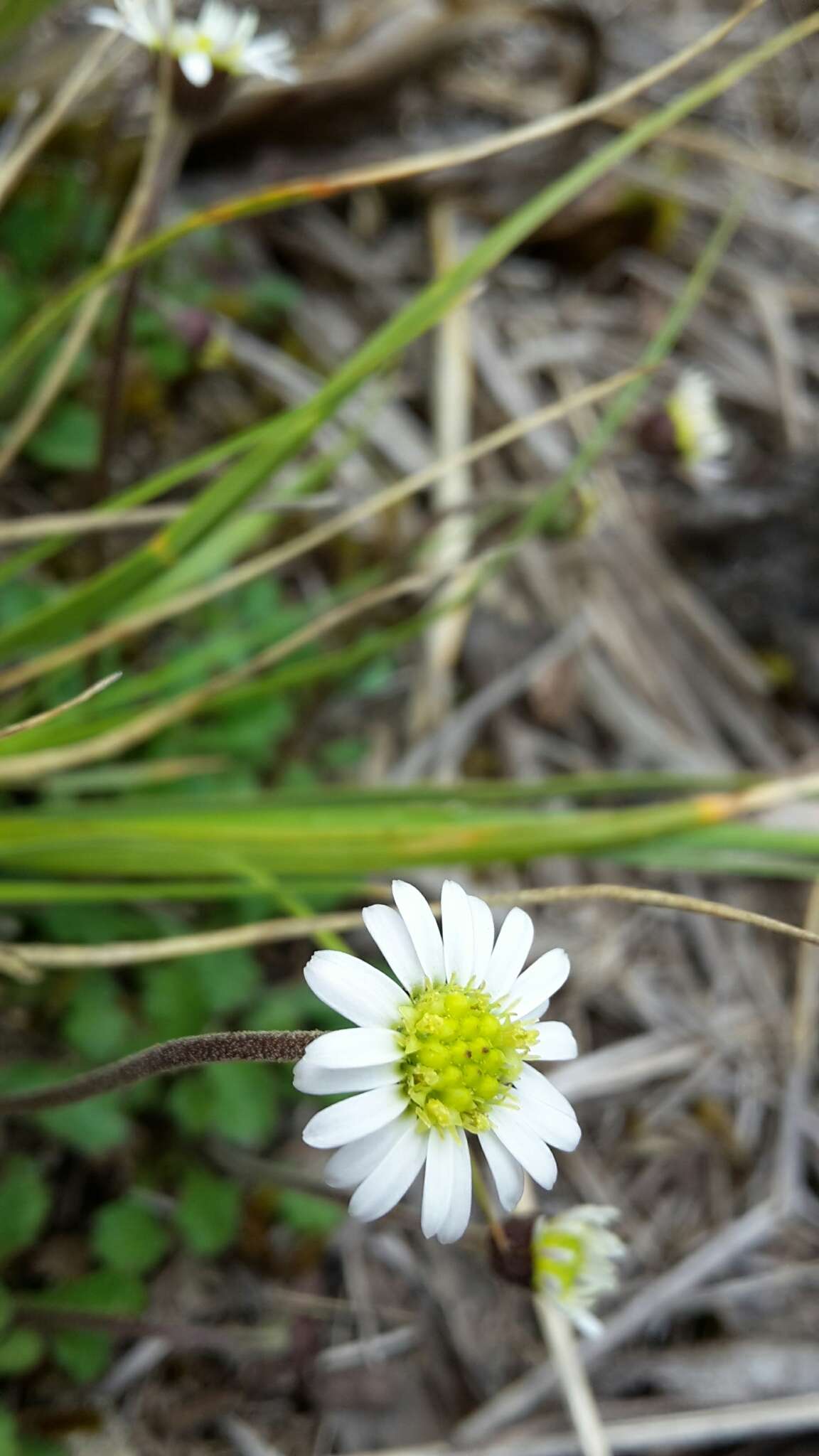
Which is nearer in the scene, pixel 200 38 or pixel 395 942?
pixel 395 942

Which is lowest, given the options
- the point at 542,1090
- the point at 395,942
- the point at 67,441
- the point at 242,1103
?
the point at 542,1090

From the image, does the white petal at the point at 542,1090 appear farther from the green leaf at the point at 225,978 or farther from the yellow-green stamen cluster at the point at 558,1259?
the green leaf at the point at 225,978

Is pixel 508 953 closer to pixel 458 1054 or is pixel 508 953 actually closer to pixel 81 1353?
pixel 458 1054

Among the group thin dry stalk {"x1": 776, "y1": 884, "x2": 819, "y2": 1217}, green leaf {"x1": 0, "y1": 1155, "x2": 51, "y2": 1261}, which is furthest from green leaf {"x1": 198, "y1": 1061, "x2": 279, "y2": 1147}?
thin dry stalk {"x1": 776, "y1": 884, "x2": 819, "y2": 1217}

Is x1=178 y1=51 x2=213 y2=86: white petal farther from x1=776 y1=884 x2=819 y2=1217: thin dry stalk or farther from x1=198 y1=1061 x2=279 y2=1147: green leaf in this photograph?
x1=776 y1=884 x2=819 y2=1217: thin dry stalk

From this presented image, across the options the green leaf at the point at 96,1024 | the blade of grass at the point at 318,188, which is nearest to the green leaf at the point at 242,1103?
the green leaf at the point at 96,1024

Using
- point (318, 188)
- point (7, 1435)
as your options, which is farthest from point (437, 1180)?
point (318, 188)

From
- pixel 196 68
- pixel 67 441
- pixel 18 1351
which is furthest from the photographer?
pixel 67 441

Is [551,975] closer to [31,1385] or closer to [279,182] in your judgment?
[31,1385]
